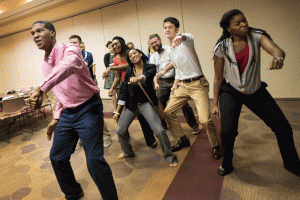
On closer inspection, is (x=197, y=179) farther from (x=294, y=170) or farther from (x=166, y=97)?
(x=166, y=97)

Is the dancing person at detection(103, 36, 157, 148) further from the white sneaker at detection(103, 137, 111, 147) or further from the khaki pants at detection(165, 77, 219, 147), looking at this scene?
the white sneaker at detection(103, 137, 111, 147)

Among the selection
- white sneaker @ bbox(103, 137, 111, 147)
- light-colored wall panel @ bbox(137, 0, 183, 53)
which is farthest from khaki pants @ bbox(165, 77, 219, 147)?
light-colored wall panel @ bbox(137, 0, 183, 53)

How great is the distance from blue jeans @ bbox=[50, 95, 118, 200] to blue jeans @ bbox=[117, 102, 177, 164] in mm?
695

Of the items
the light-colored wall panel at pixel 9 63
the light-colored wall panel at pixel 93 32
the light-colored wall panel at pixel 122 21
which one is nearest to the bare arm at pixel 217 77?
the light-colored wall panel at pixel 122 21

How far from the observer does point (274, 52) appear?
4.46 ft

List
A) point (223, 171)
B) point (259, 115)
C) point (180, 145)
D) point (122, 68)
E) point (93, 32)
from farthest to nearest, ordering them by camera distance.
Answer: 1. point (93, 32)
2. point (122, 68)
3. point (180, 145)
4. point (223, 171)
5. point (259, 115)

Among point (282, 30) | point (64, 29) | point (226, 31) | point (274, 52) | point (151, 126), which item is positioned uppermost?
point (64, 29)

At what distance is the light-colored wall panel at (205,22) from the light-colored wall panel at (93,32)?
9.73ft

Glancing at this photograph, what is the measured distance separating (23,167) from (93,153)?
199 cm

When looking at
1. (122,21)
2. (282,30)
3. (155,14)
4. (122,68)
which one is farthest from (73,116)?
(122,21)

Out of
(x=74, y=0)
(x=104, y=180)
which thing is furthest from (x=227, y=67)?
(x=74, y=0)

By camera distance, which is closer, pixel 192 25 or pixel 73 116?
pixel 73 116

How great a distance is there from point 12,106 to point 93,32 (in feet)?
11.6

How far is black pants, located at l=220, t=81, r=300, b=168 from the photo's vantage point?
157 cm
